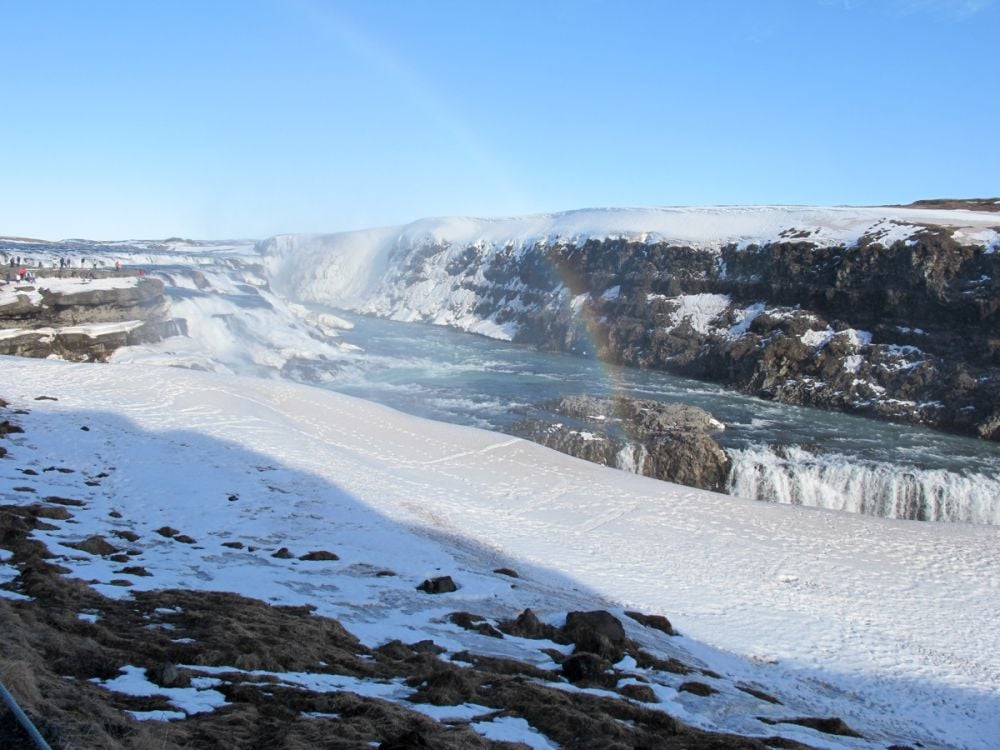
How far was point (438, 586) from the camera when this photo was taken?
457 inches

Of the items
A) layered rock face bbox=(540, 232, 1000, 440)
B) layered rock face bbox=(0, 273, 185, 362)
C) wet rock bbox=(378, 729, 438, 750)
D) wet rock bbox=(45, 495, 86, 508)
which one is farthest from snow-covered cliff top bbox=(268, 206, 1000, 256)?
wet rock bbox=(378, 729, 438, 750)

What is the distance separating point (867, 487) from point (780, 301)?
2460 centimetres

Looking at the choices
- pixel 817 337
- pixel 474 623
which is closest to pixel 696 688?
pixel 474 623

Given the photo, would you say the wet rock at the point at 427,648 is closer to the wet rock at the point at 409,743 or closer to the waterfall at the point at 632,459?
the wet rock at the point at 409,743

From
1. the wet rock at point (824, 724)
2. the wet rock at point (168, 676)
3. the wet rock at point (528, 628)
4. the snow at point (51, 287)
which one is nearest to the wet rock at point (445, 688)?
the wet rock at point (168, 676)

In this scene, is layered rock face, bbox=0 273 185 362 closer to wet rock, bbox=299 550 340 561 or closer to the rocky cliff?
wet rock, bbox=299 550 340 561

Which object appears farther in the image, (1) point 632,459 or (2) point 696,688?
(1) point 632,459

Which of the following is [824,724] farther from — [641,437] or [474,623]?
[641,437]

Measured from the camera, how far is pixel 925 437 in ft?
102

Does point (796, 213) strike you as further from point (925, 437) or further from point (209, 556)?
point (209, 556)

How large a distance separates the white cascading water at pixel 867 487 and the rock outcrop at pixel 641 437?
1034 mm

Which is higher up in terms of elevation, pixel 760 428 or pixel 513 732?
pixel 513 732

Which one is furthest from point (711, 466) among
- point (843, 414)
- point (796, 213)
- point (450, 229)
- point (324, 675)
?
point (450, 229)

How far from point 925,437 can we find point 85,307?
38444mm
